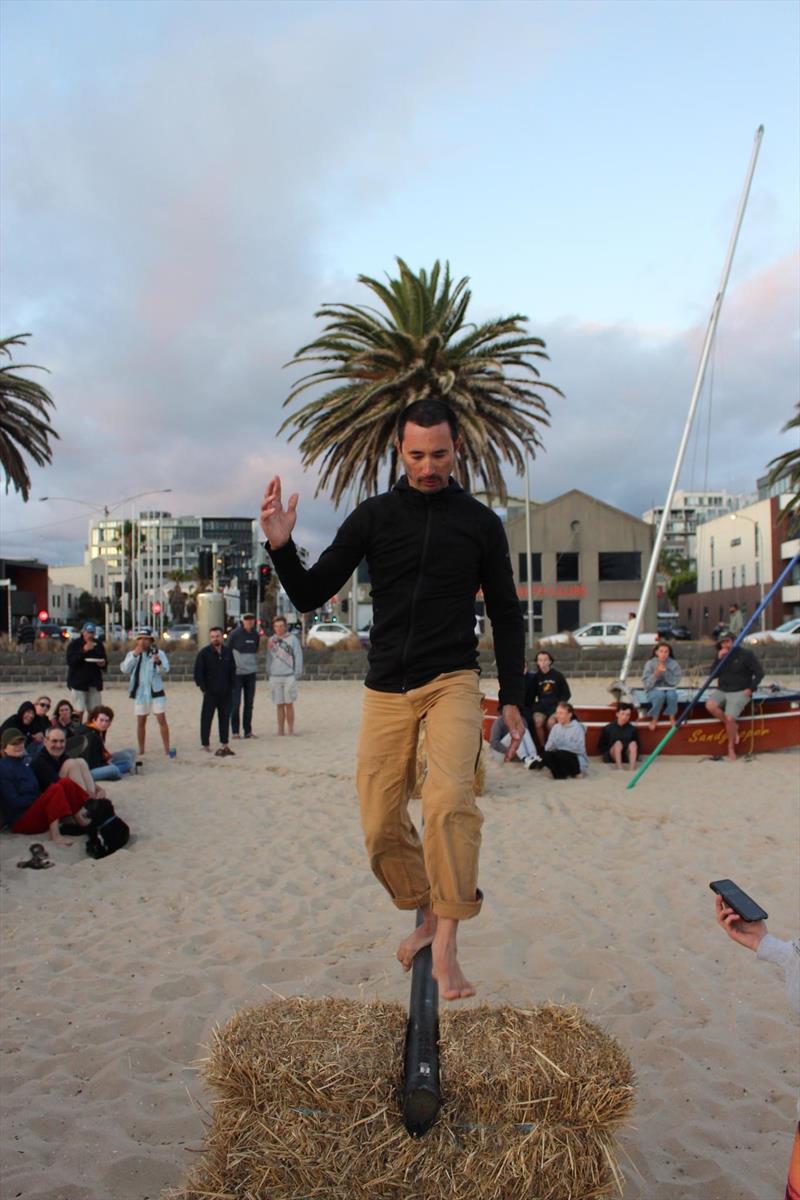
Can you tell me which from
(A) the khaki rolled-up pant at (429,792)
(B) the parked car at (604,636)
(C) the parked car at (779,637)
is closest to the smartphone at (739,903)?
(A) the khaki rolled-up pant at (429,792)

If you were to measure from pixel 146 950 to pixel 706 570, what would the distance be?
84.3 m

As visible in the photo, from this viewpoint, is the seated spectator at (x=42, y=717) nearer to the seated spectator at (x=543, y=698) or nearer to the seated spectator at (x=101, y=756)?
the seated spectator at (x=101, y=756)

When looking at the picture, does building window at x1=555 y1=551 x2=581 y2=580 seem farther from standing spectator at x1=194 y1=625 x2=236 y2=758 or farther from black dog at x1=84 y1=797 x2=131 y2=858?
black dog at x1=84 y1=797 x2=131 y2=858

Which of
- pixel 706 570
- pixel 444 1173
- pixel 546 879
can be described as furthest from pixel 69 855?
pixel 706 570

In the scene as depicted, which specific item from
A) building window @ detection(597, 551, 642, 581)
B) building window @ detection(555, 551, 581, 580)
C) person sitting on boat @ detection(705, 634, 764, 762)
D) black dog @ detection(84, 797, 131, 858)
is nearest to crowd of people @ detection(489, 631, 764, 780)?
person sitting on boat @ detection(705, 634, 764, 762)

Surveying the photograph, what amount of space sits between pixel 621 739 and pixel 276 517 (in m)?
11.1

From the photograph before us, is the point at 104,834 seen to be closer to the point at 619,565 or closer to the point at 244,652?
the point at 244,652

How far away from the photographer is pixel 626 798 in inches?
452

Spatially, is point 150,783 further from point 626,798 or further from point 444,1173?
point 444,1173

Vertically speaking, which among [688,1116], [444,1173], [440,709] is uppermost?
[440,709]

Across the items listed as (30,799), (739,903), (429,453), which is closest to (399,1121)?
(739,903)

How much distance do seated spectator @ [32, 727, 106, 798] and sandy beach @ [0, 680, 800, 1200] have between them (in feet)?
2.43

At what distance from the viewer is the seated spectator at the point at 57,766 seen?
31.3ft

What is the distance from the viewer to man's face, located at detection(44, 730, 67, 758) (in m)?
9.75
